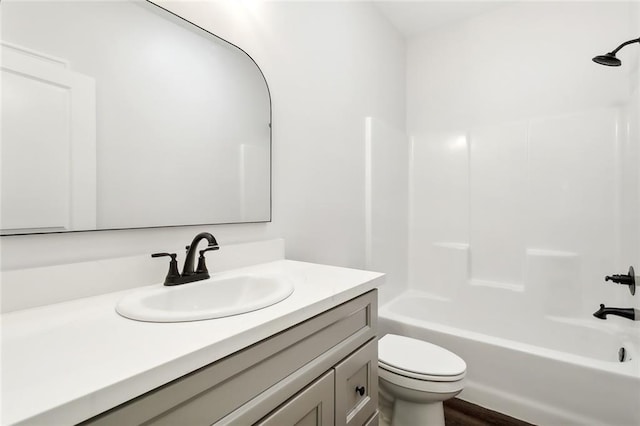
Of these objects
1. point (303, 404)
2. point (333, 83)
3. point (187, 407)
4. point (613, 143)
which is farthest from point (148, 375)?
point (613, 143)

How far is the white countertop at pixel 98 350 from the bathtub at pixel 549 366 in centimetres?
128

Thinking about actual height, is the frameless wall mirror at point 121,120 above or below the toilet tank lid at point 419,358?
above

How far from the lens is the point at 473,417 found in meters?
1.68

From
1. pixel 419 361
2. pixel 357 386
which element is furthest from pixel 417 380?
pixel 357 386

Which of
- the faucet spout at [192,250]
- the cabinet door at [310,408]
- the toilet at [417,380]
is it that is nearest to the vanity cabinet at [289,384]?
the cabinet door at [310,408]

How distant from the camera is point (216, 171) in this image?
4.08 ft

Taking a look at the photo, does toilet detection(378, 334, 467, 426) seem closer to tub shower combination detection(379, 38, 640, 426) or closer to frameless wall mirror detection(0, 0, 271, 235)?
tub shower combination detection(379, 38, 640, 426)

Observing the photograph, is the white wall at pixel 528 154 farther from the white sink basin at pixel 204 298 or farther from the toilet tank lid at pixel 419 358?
the white sink basin at pixel 204 298

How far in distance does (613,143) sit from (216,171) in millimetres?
2451

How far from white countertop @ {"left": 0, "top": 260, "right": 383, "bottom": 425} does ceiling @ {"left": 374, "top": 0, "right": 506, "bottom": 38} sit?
2.36 m

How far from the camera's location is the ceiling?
2293 mm

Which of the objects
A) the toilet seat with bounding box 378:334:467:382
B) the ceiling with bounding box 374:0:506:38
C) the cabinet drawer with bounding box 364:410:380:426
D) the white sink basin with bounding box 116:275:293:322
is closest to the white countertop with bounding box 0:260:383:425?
the white sink basin with bounding box 116:275:293:322

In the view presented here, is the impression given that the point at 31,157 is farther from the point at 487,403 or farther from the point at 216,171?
the point at 487,403

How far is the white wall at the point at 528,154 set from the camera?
6.54 ft
